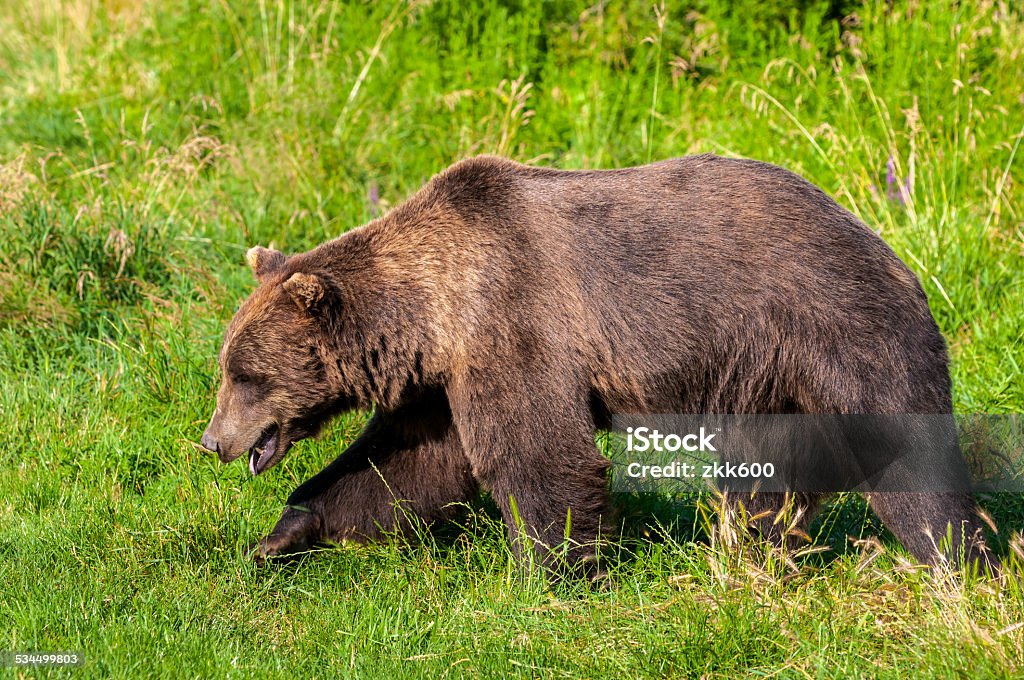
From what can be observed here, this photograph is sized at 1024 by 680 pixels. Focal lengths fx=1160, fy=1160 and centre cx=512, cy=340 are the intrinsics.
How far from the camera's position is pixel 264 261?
4988mm

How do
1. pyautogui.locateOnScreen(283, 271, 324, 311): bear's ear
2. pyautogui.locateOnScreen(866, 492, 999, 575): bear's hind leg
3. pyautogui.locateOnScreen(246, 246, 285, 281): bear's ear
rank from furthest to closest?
pyautogui.locateOnScreen(246, 246, 285, 281): bear's ear → pyautogui.locateOnScreen(283, 271, 324, 311): bear's ear → pyautogui.locateOnScreen(866, 492, 999, 575): bear's hind leg

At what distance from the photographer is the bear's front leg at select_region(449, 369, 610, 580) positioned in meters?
4.32

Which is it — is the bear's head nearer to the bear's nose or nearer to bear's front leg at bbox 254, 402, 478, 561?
the bear's nose

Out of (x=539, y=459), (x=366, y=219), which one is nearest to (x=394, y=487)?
(x=539, y=459)

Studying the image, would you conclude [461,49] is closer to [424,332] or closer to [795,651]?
[424,332]

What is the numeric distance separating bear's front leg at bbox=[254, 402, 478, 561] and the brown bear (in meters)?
0.06

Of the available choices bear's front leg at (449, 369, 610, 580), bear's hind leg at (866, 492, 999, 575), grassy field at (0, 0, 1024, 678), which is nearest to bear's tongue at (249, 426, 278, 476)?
grassy field at (0, 0, 1024, 678)

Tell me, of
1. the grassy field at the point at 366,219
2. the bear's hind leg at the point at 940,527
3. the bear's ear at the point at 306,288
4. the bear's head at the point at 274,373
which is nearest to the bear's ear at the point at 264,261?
the bear's head at the point at 274,373

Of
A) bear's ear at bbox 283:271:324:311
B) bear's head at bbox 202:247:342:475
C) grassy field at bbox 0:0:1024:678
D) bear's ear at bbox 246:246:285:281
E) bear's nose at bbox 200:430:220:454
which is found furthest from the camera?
bear's ear at bbox 246:246:285:281

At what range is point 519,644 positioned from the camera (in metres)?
3.89

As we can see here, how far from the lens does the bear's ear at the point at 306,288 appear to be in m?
4.48

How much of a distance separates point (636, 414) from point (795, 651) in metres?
1.21

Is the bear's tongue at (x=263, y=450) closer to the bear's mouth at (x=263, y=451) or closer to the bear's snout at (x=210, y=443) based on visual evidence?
the bear's mouth at (x=263, y=451)

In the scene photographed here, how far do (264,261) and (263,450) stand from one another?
0.81 m
